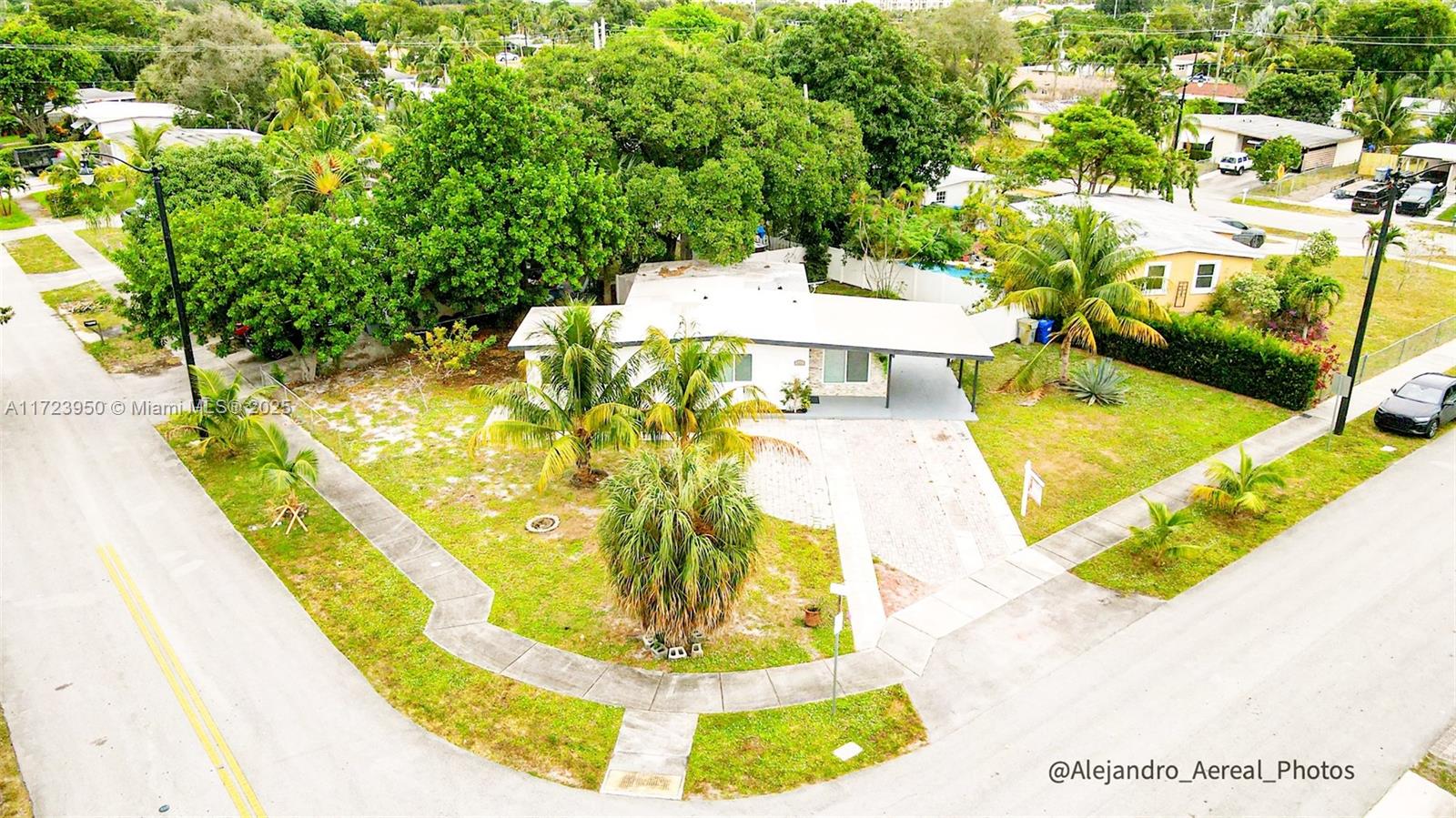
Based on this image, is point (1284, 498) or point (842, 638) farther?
point (1284, 498)

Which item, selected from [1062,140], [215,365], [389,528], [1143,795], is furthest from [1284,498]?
[215,365]

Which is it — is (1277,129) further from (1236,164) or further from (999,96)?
(999,96)

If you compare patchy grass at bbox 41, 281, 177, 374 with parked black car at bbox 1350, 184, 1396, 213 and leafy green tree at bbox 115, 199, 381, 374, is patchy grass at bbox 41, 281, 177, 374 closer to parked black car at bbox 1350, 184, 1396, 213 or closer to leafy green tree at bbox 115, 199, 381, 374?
leafy green tree at bbox 115, 199, 381, 374

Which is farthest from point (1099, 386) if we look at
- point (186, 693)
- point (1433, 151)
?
point (1433, 151)

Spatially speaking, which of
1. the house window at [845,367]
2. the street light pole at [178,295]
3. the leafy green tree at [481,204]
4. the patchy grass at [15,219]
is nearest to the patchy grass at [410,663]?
the street light pole at [178,295]

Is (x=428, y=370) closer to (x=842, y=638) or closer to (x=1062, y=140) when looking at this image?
(x=842, y=638)

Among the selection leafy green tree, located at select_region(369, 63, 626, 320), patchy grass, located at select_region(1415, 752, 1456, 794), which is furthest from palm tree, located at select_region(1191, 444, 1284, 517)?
leafy green tree, located at select_region(369, 63, 626, 320)

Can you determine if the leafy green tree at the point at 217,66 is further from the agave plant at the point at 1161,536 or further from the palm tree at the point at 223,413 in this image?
the agave plant at the point at 1161,536
